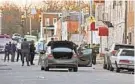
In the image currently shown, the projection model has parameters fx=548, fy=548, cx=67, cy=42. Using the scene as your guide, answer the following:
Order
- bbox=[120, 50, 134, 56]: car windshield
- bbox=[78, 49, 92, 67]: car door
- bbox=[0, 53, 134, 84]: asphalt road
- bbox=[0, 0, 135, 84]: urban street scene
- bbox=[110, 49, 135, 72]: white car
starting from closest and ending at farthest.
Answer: bbox=[0, 53, 134, 84]: asphalt road → bbox=[0, 0, 135, 84]: urban street scene → bbox=[110, 49, 135, 72]: white car → bbox=[120, 50, 134, 56]: car windshield → bbox=[78, 49, 92, 67]: car door

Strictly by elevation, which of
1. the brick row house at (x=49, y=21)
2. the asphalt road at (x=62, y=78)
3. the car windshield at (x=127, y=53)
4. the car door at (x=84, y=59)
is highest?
the brick row house at (x=49, y=21)

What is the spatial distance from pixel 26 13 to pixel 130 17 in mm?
58797

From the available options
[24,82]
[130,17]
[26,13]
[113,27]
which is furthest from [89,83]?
[26,13]

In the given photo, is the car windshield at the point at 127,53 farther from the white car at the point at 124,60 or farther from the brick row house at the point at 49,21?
the brick row house at the point at 49,21

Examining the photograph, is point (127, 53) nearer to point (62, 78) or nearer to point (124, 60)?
point (124, 60)

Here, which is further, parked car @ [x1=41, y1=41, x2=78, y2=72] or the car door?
the car door

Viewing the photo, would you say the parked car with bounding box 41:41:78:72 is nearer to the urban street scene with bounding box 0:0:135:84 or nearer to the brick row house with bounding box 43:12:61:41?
the urban street scene with bounding box 0:0:135:84

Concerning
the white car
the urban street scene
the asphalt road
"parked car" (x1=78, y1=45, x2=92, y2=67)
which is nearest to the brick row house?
the urban street scene

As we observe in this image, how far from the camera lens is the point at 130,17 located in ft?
171

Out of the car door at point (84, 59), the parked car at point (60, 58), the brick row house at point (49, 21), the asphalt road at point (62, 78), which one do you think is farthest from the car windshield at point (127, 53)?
the brick row house at point (49, 21)

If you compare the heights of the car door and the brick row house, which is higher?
the brick row house

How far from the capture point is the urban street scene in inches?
1004

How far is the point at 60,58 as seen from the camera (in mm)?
29453

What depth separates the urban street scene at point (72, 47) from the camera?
83.7ft
